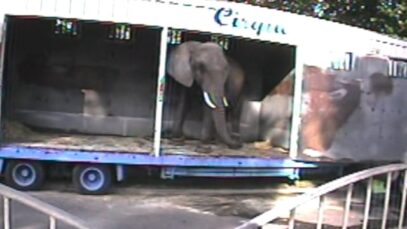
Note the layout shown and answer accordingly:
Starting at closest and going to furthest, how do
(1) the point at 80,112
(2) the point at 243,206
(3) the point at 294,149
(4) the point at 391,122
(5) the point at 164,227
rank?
(5) the point at 164,227
(2) the point at 243,206
(3) the point at 294,149
(4) the point at 391,122
(1) the point at 80,112

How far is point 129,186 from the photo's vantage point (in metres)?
10.7

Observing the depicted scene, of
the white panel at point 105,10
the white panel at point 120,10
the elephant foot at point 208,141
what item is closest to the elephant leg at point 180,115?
the elephant foot at point 208,141

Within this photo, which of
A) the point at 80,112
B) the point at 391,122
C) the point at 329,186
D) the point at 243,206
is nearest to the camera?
the point at 329,186

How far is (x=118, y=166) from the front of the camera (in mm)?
9883

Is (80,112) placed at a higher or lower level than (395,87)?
lower

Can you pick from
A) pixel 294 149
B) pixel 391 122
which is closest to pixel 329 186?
pixel 294 149

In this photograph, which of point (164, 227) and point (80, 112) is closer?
point (164, 227)

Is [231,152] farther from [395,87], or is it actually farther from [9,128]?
[9,128]

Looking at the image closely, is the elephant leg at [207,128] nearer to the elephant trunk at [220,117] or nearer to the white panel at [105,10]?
the elephant trunk at [220,117]

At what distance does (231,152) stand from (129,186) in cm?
172

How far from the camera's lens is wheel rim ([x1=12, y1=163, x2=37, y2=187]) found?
9.74 meters

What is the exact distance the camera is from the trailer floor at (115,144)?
1020 centimetres

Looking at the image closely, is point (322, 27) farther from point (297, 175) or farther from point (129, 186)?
point (129, 186)

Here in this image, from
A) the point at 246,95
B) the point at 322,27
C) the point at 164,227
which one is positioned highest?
the point at 322,27
